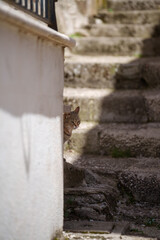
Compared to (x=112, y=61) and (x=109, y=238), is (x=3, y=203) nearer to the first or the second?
(x=109, y=238)

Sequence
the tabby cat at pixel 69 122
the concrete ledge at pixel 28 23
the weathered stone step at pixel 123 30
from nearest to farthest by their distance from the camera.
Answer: the concrete ledge at pixel 28 23, the tabby cat at pixel 69 122, the weathered stone step at pixel 123 30

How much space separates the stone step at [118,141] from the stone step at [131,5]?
3671 millimetres

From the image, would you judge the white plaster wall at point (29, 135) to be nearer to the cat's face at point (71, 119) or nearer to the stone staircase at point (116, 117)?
the cat's face at point (71, 119)

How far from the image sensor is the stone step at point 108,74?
20.6 feet

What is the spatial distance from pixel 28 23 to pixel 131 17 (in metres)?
5.71

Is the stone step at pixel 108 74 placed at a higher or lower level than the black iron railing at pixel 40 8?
lower

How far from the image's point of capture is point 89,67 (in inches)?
250

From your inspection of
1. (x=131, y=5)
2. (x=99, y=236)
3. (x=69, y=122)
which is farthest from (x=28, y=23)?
(x=131, y=5)

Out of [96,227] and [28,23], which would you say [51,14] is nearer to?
[28,23]

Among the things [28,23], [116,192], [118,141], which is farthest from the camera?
[118,141]

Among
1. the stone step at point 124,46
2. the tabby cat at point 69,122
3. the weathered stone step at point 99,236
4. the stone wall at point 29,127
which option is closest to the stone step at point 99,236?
the weathered stone step at point 99,236

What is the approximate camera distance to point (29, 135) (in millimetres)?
2627

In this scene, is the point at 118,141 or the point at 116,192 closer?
the point at 116,192

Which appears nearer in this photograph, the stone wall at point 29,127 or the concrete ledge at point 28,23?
the concrete ledge at point 28,23
